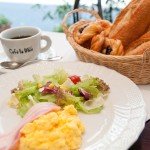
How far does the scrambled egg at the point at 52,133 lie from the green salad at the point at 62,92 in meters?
0.09

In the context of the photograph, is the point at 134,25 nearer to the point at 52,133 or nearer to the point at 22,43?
the point at 22,43

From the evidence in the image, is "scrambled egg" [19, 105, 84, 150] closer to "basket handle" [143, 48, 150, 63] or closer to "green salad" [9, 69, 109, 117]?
"green salad" [9, 69, 109, 117]

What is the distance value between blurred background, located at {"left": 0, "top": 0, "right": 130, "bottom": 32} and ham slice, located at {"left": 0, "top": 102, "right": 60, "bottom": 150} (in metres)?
1.45

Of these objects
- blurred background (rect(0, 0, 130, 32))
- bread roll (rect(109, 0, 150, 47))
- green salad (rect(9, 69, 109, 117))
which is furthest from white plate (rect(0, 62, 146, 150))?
blurred background (rect(0, 0, 130, 32))

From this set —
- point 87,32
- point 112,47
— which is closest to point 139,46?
point 112,47

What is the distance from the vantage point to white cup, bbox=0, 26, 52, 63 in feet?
3.39

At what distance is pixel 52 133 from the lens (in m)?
0.63

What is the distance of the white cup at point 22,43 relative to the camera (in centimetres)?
103

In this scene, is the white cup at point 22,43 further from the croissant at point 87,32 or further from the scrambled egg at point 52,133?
the scrambled egg at point 52,133

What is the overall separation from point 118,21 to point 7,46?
0.39 metres

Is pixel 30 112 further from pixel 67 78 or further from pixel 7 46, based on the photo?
pixel 7 46

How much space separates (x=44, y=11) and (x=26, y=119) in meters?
2.15

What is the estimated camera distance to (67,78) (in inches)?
34.2

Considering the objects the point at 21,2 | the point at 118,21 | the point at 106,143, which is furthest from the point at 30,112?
the point at 21,2
